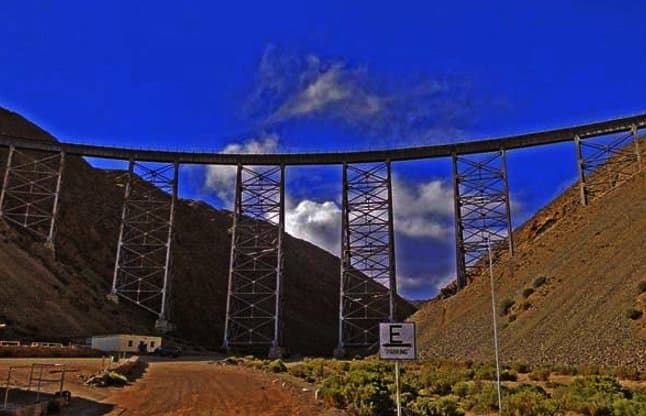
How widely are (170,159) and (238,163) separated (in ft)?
17.2

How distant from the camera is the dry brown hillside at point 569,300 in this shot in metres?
24.2

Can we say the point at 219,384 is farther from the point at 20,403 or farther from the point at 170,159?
the point at 170,159

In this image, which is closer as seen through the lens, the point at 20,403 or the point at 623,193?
the point at 20,403

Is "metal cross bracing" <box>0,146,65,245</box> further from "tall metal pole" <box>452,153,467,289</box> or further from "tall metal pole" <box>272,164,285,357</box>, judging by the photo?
"tall metal pole" <box>452,153,467,289</box>

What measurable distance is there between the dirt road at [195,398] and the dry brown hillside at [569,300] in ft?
38.5

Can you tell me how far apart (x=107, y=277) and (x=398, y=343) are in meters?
53.9

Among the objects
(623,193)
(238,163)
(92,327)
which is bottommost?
(92,327)

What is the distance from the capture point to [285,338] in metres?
65.1

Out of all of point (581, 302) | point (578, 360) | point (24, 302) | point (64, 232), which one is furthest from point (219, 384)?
point (64, 232)

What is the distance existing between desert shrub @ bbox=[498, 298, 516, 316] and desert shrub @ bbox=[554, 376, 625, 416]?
620 inches

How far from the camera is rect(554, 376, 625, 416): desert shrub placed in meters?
12.8

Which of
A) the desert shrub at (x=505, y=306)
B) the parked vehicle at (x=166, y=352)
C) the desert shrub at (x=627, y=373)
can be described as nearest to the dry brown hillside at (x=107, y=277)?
the parked vehicle at (x=166, y=352)

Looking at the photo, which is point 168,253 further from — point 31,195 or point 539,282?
point 539,282

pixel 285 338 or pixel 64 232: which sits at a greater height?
pixel 64 232
